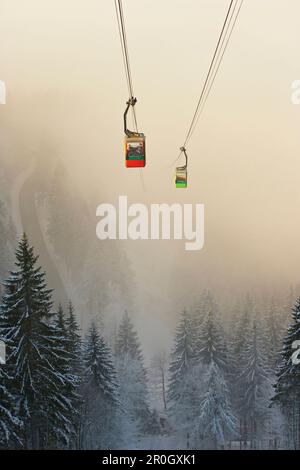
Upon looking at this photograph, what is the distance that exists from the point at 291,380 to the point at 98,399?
721cm

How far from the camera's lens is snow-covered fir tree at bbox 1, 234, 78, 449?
40.9 feet

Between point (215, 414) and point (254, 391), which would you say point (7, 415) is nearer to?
point (215, 414)

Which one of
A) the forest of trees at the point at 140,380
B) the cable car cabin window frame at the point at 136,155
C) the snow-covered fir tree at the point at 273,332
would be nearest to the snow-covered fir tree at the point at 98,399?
the forest of trees at the point at 140,380

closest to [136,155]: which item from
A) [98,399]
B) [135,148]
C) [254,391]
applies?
[135,148]

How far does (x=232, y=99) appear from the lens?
21500mm

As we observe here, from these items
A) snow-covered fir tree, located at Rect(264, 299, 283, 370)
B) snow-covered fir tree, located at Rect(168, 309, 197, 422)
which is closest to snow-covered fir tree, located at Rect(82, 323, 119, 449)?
snow-covered fir tree, located at Rect(168, 309, 197, 422)

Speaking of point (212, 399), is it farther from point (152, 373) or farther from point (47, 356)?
point (47, 356)

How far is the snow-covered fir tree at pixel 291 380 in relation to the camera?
603 inches

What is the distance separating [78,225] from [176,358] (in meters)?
9.35

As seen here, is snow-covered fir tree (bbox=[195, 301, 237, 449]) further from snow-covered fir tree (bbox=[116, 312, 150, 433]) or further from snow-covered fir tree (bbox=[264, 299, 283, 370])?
snow-covered fir tree (bbox=[116, 312, 150, 433])

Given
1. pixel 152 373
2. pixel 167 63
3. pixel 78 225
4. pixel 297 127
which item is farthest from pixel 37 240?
pixel 297 127

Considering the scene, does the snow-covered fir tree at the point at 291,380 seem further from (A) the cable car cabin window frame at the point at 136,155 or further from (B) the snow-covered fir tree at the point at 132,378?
(A) the cable car cabin window frame at the point at 136,155

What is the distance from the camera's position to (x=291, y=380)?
15625mm

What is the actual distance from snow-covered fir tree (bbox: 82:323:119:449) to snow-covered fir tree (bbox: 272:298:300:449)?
20.3 ft
